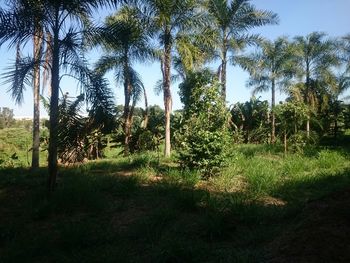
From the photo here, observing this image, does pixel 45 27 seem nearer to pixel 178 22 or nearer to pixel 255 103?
pixel 178 22

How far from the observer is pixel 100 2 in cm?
832

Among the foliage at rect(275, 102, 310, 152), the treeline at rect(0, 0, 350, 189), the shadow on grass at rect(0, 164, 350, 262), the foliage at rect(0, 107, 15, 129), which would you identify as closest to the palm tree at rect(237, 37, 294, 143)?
the treeline at rect(0, 0, 350, 189)

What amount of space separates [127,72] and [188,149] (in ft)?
10.0

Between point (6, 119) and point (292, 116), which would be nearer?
point (292, 116)

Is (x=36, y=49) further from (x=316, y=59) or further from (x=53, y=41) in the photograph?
(x=316, y=59)

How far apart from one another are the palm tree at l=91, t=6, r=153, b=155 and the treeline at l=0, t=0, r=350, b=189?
0.10 feet

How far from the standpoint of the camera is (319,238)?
441cm

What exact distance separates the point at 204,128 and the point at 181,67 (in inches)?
299

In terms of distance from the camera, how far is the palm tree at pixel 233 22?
1722 centimetres

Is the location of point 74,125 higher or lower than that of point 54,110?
lower

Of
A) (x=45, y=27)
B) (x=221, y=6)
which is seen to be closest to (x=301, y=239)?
(x=45, y=27)

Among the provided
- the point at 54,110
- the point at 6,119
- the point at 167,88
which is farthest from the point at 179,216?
the point at 6,119

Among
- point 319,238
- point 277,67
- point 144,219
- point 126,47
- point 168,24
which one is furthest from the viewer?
point 277,67

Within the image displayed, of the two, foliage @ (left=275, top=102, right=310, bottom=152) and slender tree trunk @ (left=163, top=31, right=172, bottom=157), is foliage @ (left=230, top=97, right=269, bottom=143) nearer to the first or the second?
foliage @ (left=275, top=102, right=310, bottom=152)
